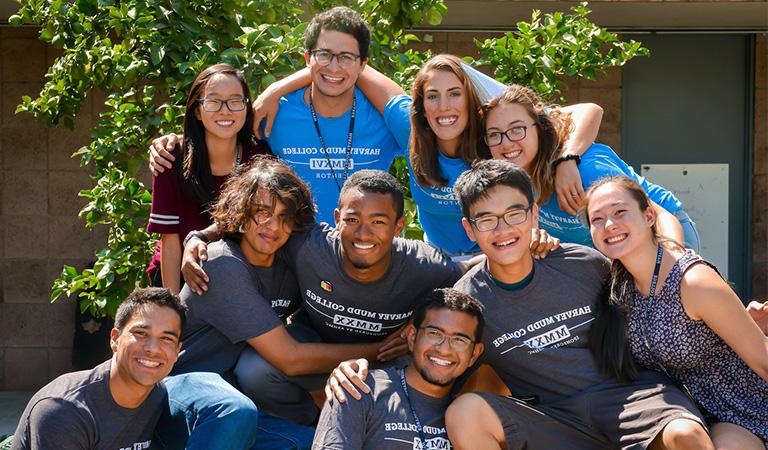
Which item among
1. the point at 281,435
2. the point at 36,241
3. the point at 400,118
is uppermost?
the point at 400,118

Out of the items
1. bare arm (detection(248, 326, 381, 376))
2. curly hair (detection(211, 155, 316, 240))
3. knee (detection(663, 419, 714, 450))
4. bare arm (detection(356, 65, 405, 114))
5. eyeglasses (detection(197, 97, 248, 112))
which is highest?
bare arm (detection(356, 65, 405, 114))

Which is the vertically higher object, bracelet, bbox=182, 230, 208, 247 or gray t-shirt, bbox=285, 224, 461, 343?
bracelet, bbox=182, 230, 208, 247

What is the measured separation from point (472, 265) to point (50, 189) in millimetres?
5019

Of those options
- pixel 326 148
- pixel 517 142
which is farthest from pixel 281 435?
pixel 517 142

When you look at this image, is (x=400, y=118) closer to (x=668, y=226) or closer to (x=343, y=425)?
(x=668, y=226)

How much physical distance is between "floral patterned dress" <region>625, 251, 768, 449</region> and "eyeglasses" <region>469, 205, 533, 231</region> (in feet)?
1.84

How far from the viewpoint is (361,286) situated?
4059 mm

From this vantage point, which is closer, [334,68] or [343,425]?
[343,425]

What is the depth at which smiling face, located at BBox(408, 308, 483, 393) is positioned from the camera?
12.2ft

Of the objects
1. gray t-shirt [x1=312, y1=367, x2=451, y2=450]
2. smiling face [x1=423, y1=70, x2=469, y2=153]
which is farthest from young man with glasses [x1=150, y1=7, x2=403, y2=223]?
gray t-shirt [x1=312, y1=367, x2=451, y2=450]

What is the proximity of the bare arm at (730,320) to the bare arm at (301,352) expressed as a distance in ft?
4.27

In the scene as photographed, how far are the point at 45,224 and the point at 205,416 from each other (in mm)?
4891

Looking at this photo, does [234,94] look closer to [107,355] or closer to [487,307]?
[487,307]

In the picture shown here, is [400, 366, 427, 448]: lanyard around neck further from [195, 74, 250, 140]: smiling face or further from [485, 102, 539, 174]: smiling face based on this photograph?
[195, 74, 250, 140]: smiling face
